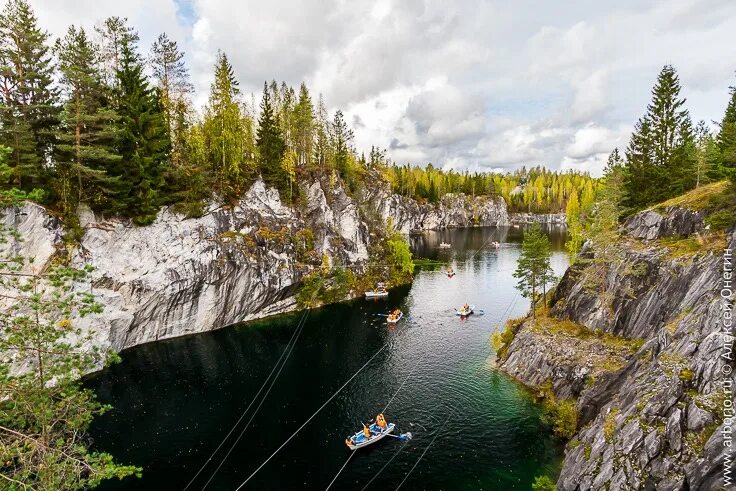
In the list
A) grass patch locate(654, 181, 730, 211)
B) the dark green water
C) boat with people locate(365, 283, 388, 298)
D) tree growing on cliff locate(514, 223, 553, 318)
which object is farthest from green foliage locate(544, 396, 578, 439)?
boat with people locate(365, 283, 388, 298)

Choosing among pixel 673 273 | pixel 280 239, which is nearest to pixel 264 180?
pixel 280 239

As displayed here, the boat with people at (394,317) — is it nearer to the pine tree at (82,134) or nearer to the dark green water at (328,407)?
the dark green water at (328,407)

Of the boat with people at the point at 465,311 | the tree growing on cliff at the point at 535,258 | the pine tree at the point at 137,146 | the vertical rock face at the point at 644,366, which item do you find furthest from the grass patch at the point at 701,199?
the pine tree at the point at 137,146

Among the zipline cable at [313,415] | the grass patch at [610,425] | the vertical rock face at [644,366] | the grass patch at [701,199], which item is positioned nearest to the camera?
the vertical rock face at [644,366]

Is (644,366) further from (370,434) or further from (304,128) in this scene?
(304,128)

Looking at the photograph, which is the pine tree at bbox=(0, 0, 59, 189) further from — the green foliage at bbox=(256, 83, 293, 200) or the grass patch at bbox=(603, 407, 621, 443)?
the grass patch at bbox=(603, 407, 621, 443)
